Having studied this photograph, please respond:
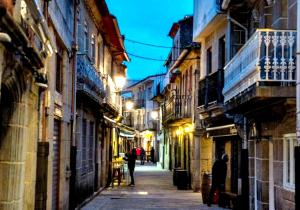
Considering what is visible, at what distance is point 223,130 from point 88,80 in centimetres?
506

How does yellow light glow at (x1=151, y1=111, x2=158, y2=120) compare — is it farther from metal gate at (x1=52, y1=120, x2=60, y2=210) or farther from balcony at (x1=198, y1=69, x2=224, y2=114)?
metal gate at (x1=52, y1=120, x2=60, y2=210)

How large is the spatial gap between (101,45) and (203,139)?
6.18 metres

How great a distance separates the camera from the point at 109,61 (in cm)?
3033

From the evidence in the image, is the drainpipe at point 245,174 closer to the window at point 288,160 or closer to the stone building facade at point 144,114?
the window at point 288,160

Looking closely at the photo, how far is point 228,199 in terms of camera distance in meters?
19.2

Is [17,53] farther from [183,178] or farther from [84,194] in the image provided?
A: [183,178]

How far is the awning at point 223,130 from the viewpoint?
63.4ft

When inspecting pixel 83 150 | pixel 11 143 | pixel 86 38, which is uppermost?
pixel 86 38

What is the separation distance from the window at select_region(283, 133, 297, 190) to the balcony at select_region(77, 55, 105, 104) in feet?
22.6

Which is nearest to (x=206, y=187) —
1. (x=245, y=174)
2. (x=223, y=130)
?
(x=223, y=130)

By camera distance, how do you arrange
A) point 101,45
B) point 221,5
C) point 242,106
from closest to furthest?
point 242,106 → point 221,5 → point 101,45

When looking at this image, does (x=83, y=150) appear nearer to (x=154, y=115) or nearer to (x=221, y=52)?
(x=221, y=52)

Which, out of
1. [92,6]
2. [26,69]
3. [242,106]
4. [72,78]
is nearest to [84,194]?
[72,78]

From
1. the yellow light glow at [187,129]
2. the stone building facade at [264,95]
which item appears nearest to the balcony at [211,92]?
the stone building facade at [264,95]
